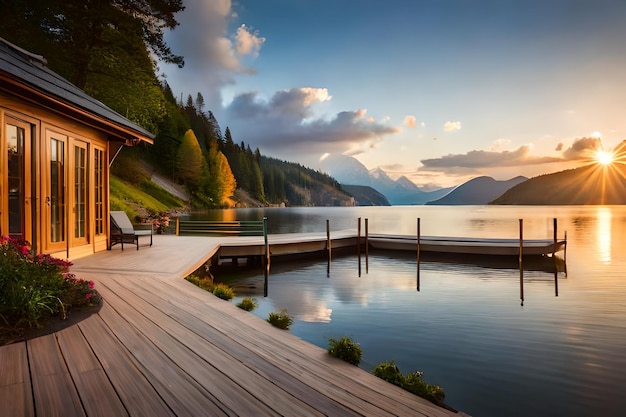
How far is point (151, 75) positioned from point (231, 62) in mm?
19255

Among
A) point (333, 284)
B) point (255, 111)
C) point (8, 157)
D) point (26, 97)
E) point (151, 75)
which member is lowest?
point (333, 284)

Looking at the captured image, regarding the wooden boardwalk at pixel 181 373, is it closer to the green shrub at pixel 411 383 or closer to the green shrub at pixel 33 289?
the green shrub at pixel 411 383

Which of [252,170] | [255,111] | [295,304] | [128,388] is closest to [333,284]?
[295,304]

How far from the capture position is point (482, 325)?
7.86 m

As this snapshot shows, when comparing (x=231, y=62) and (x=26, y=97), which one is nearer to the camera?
(x=26, y=97)

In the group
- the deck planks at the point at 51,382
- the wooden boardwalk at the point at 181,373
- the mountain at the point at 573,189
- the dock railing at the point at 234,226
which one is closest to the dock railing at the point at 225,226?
the dock railing at the point at 234,226

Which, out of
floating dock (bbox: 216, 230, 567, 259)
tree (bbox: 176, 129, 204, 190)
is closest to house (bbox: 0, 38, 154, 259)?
floating dock (bbox: 216, 230, 567, 259)

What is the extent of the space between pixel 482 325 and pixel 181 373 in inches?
281

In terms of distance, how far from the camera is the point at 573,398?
4.66 metres

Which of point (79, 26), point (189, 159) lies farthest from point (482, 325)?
point (189, 159)

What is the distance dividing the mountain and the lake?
177 m

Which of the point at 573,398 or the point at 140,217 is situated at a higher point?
the point at 140,217

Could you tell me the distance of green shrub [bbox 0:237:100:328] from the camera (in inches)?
142

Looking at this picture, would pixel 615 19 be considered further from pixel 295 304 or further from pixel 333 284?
pixel 295 304
